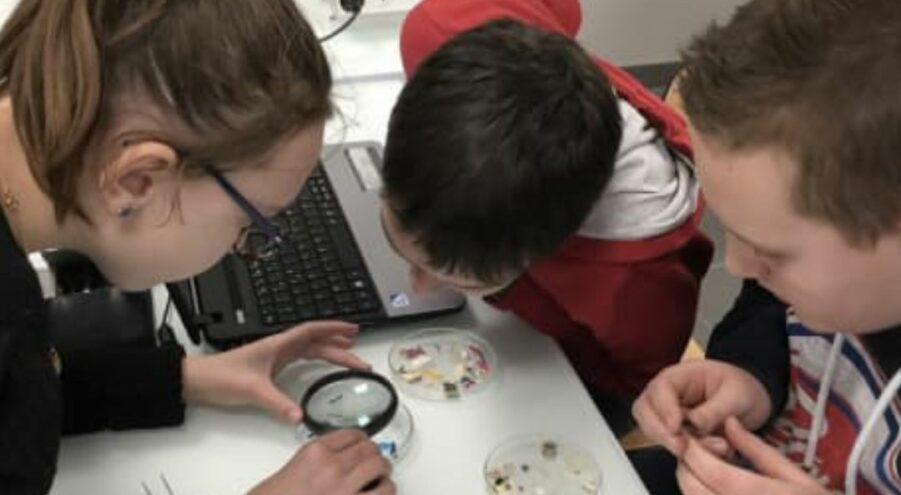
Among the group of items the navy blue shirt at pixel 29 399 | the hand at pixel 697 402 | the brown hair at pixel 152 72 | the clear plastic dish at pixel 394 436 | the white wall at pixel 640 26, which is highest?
the brown hair at pixel 152 72

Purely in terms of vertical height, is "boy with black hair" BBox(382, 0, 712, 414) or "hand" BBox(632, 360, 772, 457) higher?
"boy with black hair" BBox(382, 0, 712, 414)

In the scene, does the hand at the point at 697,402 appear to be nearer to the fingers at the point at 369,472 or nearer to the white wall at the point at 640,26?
the fingers at the point at 369,472

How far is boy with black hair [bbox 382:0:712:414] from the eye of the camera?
937mm

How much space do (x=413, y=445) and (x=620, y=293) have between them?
279mm

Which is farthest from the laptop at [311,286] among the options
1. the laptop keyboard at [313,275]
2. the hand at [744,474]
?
the hand at [744,474]

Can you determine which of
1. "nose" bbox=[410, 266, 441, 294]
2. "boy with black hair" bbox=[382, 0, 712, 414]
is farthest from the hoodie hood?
"nose" bbox=[410, 266, 441, 294]

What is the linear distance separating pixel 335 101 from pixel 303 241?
11.7 inches

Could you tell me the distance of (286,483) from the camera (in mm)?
848

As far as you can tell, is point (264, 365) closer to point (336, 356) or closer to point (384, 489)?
point (336, 356)

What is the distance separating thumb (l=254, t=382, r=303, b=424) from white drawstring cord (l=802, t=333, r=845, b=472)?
467 millimetres

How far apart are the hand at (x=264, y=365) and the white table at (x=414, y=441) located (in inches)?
0.7

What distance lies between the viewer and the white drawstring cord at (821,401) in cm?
94

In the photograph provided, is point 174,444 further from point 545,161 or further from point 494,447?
point 545,161

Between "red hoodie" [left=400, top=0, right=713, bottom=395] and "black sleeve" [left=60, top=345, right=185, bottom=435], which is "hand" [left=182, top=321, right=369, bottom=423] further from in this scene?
"red hoodie" [left=400, top=0, right=713, bottom=395]
